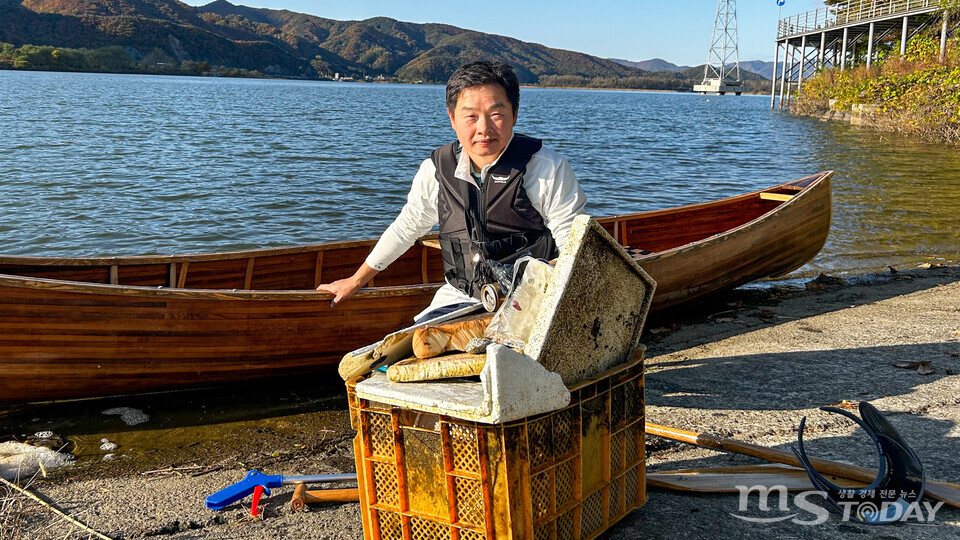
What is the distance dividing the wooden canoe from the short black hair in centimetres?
254

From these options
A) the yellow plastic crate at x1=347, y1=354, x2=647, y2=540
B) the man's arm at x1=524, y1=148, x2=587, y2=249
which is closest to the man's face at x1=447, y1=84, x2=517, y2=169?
the man's arm at x1=524, y1=148, x2=587, y2=249

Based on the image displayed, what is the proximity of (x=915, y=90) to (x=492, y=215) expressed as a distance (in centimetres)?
2737

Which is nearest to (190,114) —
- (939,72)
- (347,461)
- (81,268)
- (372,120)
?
(372,120)

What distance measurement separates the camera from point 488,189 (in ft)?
12.0

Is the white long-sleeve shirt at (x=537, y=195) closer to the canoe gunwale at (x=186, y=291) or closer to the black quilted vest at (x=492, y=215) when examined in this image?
the black quilted vest at (x=492, y=215)

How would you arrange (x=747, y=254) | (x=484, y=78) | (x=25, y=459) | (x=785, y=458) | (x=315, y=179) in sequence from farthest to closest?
1. (x=315, y=179)
2. (x=747, y=254)
3. (x=25, y=459)
4. (x=785, y=458)
5. (x=484, y=78)

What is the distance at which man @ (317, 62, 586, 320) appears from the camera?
3477 millimetres

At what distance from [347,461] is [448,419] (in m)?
2.29

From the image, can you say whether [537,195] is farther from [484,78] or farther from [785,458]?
[785,458]

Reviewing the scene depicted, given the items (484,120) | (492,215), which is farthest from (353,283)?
(484,120)

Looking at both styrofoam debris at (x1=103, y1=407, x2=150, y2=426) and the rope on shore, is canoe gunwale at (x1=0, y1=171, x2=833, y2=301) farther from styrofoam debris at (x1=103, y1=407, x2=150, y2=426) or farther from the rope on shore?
the rope on shore

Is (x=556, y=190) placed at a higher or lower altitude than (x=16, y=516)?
higher

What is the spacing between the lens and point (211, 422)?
17.8 feet

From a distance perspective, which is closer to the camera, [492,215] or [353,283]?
[492,215]
